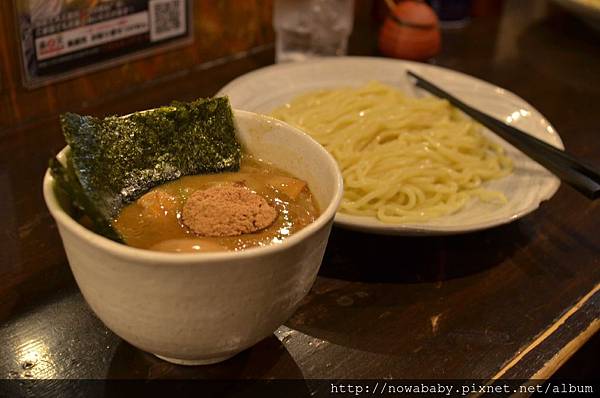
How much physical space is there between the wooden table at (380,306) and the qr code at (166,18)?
31cm

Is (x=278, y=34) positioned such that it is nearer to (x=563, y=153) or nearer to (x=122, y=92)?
(x=122, y=92)

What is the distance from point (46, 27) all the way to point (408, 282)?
2.68 feet

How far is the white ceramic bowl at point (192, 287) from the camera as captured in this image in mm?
696

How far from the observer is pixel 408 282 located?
1097 millimetres

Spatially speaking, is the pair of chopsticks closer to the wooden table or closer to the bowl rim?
the wooden table

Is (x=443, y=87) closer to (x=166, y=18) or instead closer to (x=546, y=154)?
(x=546, y=154)

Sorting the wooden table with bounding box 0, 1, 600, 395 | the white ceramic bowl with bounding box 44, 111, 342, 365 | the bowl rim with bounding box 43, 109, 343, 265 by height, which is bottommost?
the wooden table with bounding box 0, 1, 600, 395

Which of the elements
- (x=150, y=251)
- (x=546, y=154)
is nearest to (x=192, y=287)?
(x=150, y=251)

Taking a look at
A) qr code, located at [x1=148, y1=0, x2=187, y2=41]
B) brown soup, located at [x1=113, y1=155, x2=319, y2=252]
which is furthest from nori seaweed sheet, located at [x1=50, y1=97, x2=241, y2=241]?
qr code, located at [x1=148, y1=0, x2=187, y2=41]

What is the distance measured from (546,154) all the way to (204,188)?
0.69m

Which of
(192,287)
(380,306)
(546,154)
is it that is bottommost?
(380,306)

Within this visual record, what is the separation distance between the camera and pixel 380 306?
1042 mm

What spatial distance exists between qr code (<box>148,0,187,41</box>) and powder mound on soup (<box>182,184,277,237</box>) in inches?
30.7

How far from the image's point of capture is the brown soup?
2.64ft
